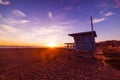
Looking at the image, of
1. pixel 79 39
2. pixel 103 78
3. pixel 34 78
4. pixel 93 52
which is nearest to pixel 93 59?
pixel 93 52

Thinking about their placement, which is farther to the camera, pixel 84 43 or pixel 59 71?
pixel 84 43

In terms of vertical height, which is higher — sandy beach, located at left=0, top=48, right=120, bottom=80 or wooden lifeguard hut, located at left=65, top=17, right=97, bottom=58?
wooden lifeguard hut, located at left=65, top=17, right=97, bottom=58

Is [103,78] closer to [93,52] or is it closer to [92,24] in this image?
[93,52]

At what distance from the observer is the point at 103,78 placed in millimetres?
8969

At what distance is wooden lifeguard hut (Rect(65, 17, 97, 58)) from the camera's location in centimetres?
1795

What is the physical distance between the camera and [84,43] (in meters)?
19.3

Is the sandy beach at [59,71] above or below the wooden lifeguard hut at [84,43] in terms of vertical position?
below

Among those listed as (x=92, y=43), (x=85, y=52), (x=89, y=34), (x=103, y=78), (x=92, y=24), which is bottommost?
(x=103, y=78)

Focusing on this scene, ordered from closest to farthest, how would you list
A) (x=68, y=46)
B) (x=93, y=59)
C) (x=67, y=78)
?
1. (x=67, y=78)
2. (x=93, y=59)
3. (x=68, y=46)

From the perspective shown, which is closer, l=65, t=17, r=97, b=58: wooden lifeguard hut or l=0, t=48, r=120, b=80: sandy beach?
l=0, t=48, r=120, b=80: sandy beach

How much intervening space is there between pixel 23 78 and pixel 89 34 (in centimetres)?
1250

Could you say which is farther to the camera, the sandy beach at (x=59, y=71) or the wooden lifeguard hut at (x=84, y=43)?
the wooden lifeguard hut at (x=84, y=43)

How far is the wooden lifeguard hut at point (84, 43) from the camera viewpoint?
18.0 metres

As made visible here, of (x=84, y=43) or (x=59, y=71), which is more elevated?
(x=84, y=43)
